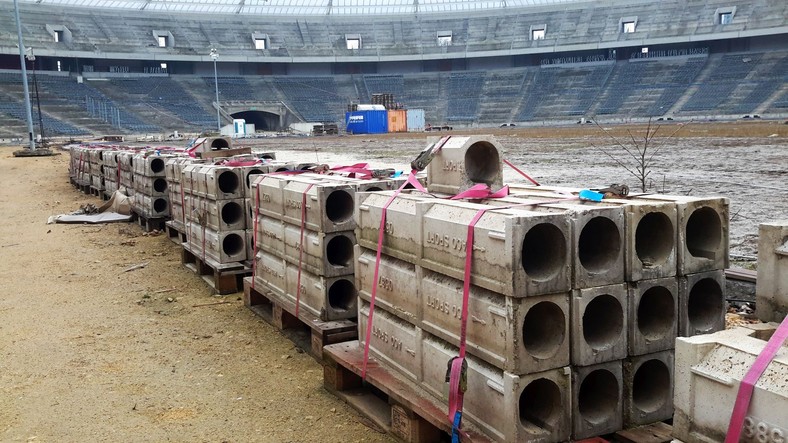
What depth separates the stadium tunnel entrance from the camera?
65812 millimetres

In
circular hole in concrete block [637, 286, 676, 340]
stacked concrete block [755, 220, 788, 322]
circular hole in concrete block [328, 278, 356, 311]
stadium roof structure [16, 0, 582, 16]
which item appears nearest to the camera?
stacked concrete block [755, 220, 788, 322]

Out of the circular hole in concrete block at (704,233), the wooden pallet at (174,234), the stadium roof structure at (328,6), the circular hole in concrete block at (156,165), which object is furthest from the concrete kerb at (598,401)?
the stadium roof structure at (328,6)

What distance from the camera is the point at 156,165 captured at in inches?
495

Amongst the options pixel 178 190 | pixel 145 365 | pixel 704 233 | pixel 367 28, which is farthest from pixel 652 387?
pixel 367 28

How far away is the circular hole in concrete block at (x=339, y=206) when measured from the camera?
626 cm

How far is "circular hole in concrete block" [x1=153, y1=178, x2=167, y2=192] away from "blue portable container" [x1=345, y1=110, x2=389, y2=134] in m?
44.4

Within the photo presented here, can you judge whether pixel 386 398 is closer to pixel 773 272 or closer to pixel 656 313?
pixel 656 313

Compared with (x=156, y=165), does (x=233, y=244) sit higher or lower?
lower

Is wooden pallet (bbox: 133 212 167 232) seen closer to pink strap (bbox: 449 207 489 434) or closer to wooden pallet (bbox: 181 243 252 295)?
wooden pallet (bbox: 181 243 252 295)

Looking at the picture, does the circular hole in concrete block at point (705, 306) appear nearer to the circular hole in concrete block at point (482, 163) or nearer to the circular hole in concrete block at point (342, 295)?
the circular hole in concrete block at point (482, 163)

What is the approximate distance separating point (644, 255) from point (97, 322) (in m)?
5.65

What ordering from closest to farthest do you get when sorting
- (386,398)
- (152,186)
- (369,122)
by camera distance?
(386,398) < (152,186) < (369,122)

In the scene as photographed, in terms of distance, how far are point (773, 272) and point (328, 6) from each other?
7390 centimetres

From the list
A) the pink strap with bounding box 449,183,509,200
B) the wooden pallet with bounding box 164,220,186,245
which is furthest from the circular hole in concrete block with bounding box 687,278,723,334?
the wooden pallet with bounding box 164,220,186,245
